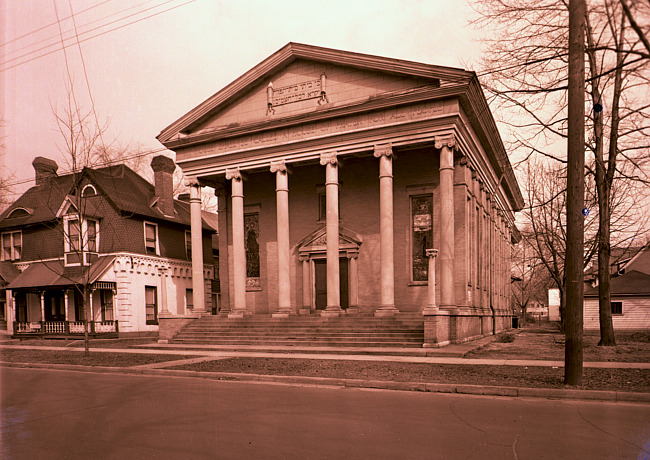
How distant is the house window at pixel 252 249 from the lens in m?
26.5

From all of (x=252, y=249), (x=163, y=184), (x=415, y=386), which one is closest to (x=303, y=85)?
(x=252, y=249)

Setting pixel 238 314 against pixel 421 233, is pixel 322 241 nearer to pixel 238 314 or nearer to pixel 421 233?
pixel 421 233

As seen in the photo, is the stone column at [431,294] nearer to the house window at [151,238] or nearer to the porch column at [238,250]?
the porch column at [238,250]

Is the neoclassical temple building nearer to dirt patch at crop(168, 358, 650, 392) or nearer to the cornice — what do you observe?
the cornice

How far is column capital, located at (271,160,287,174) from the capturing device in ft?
74.4

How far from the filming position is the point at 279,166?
22.8 m

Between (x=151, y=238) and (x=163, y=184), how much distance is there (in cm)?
421

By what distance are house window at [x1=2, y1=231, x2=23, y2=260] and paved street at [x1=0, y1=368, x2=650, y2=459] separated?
27006mm

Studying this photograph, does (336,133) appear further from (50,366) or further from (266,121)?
(50,366)

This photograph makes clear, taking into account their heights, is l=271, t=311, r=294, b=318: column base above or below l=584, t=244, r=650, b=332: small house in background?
above

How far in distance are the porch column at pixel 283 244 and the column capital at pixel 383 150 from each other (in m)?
4.62

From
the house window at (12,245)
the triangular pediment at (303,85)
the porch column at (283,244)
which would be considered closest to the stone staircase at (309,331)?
the porch column at (283,244)

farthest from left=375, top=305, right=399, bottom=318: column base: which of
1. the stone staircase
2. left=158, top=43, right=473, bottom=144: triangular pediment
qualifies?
left=158, top=43, right=473, bottom=144: triangular pediment

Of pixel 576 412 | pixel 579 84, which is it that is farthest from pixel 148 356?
pixel 579 84
